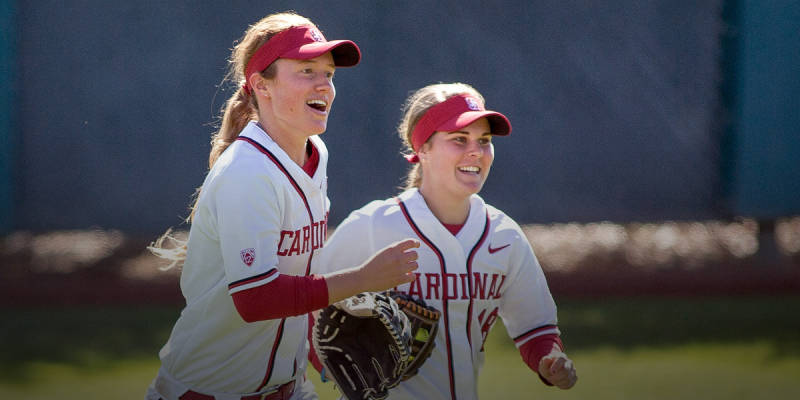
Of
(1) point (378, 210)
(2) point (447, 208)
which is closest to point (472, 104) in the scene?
(2) point (447, 208)

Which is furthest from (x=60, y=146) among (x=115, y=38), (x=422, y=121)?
(x=422, y=121)

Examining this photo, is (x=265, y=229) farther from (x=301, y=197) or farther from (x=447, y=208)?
Result: (x=447, y=208)

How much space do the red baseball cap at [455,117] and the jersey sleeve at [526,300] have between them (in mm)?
381

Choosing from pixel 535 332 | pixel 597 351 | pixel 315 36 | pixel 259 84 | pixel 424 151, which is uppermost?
pixel 315 36

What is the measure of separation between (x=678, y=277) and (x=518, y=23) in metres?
2.44

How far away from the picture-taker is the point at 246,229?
227cm

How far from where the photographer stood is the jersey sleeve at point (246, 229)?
7.40ft

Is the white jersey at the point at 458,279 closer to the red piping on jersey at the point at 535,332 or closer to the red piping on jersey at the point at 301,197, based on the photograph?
the red piping on jersey at the point at 535,332

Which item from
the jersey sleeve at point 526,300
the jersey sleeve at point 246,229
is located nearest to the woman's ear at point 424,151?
the jersey sleeve at point 526,300

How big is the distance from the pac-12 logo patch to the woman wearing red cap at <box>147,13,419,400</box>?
24mm

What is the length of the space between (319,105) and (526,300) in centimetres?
92

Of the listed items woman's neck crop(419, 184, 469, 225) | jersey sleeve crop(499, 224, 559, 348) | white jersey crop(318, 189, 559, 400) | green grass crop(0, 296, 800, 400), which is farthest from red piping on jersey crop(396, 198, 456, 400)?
green grass crop(0, 296, 800, 400)

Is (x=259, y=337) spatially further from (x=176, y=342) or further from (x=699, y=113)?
(x=699, y=113)

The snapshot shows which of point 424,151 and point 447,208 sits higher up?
point 424,151
